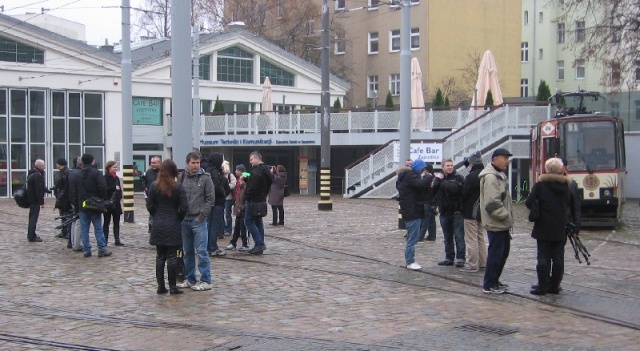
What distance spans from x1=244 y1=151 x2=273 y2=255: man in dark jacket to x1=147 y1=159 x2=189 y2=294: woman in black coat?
3747 millimetres

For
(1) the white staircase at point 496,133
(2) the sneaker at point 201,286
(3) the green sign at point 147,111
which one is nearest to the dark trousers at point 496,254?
(2) the sneaker at point 201,286

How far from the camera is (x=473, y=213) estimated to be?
13.1 m

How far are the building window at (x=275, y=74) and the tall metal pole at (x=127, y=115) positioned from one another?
1042 inches

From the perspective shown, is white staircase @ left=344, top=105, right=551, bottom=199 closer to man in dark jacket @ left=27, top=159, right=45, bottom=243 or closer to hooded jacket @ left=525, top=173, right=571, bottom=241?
man in dark jacket @ left=27, top=159, right=45, bottom=243

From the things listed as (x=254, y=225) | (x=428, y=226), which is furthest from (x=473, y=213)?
(x=428, y=226)

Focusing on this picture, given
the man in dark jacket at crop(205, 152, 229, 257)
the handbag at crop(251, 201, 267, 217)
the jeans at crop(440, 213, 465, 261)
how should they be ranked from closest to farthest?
the jeans at crop(440, 213, 465, 261)
the man in dark jacket at crop(205, 152, 229, 257)
the handbag at crop(251, 201, 267, 217)

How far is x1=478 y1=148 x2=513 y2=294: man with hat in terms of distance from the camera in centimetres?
1134

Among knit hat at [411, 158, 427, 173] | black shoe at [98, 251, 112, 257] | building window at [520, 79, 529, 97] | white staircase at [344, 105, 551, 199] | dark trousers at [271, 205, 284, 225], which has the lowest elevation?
black shoe at [98, 251, 112, 257]

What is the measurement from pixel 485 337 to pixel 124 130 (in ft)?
53.5

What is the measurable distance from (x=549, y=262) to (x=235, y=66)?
39053 millimetres

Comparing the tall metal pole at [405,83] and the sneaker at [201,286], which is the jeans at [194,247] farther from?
the tall metal pole at [405,83]

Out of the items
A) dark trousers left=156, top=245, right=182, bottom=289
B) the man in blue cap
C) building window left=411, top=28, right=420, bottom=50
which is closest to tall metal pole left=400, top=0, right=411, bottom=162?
the man in blue cap

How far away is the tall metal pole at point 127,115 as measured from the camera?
23109mm

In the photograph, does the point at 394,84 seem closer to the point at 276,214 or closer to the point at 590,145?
the point at 590,145
